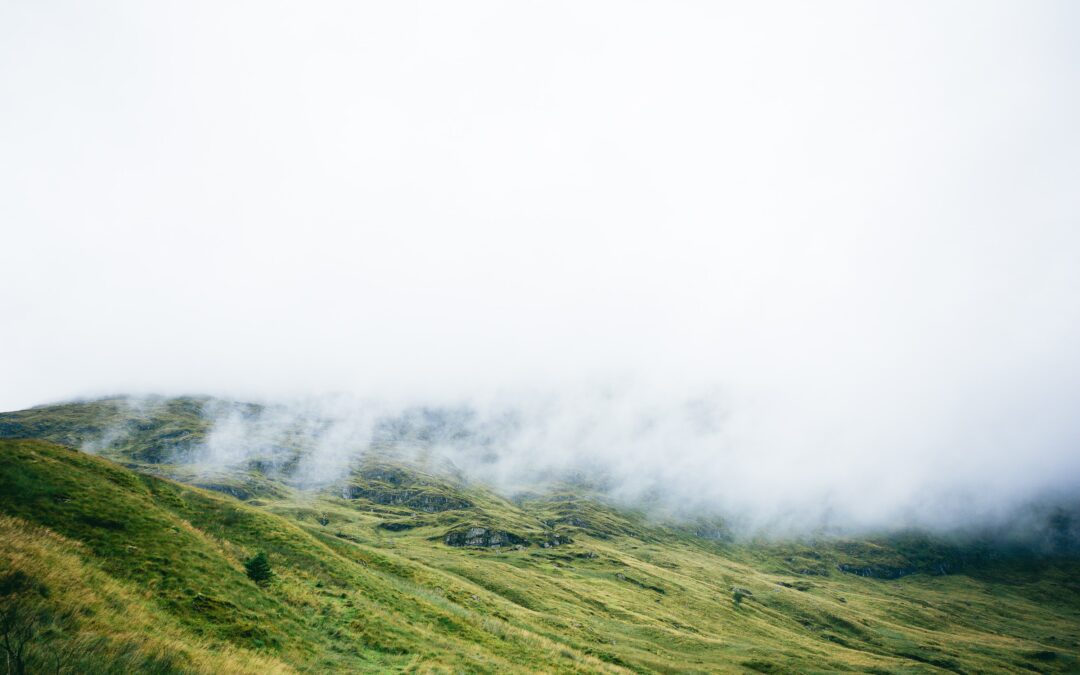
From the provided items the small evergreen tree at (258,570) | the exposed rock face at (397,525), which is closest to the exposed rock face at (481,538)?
the exposed rock face at (397,525)

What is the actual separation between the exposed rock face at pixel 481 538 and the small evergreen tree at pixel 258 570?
15730 centimetres

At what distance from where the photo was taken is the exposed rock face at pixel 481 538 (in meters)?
172

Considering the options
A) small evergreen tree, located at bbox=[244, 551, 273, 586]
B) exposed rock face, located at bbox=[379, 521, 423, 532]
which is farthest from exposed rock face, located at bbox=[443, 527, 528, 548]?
small evergreen tree, located at bbox=[244, 551, 273, 586]

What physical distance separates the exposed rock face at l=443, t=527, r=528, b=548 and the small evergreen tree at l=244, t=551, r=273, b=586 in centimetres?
15730

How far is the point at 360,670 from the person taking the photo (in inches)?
862

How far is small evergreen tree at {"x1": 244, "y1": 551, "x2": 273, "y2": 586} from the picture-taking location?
26.8m

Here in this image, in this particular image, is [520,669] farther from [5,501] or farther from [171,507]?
[5,501]

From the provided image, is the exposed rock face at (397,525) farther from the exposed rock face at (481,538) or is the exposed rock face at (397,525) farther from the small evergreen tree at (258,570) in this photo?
the small evergreen tree at (258,570)

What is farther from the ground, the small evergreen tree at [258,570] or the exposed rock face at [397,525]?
the small evergreen tree at [258,570]

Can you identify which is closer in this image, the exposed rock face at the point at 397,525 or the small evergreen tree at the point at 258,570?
the small evergreen tree at the point at 258,570

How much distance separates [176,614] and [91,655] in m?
7.18

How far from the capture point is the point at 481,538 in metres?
176

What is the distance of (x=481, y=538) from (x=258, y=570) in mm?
163033

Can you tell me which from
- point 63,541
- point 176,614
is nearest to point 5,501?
point 63,541
